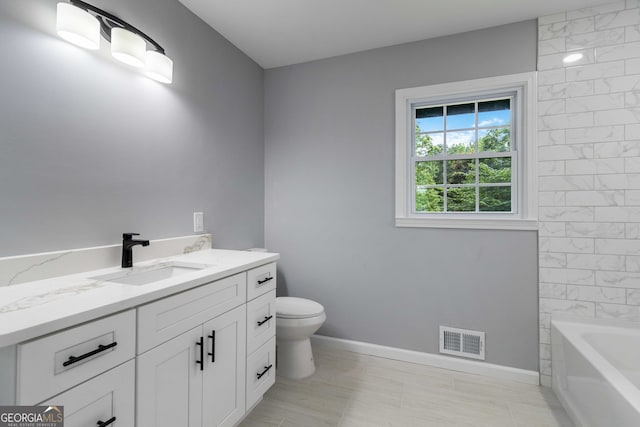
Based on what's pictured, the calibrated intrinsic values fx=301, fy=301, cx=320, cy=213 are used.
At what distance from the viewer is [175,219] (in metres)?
1.86

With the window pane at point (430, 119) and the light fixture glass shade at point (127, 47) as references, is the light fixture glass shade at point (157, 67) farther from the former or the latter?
the window pane at point (430, 119)

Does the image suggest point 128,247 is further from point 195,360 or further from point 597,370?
point 597,370

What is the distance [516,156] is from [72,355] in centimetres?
262

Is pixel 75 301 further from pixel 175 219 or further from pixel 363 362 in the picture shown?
pixel 363 362

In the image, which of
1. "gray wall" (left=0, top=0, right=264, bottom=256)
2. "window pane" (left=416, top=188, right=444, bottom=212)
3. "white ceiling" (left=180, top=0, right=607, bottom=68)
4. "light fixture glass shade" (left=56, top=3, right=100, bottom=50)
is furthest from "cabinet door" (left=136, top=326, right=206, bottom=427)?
"white ceiling" (left=180, top=0, right=607, bottom=68)

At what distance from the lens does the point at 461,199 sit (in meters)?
2.34

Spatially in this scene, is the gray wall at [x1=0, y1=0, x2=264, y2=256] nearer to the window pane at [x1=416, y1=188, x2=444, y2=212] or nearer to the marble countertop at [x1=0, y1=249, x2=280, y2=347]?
the marble countertop at [x1=0, y1=249, x2=280, y2=347]

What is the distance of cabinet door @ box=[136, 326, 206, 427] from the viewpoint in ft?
3.39

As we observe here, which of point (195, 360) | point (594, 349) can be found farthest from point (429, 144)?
point (195, 360)

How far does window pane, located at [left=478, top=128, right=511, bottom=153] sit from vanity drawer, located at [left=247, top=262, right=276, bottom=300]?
1.79m

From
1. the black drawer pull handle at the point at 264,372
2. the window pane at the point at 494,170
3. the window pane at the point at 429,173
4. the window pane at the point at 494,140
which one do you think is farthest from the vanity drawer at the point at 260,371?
the window pane at the point at 494,140

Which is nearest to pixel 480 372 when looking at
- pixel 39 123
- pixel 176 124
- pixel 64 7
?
pixel 176 124

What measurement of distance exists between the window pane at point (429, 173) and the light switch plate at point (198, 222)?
5.52 feet

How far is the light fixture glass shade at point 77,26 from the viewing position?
47.9 inches
